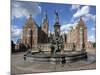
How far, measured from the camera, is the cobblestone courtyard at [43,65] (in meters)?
3.06

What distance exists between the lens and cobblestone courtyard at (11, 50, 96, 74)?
3.06 metres

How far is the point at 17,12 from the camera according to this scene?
3070 millimetres

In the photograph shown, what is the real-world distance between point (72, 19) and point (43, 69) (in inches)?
33.5

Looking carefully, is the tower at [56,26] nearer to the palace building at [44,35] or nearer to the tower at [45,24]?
the palace building at [44,35]

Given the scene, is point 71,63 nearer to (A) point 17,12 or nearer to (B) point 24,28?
(B) point 24,28

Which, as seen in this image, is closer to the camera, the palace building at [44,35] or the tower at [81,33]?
the palace building at [44,35]

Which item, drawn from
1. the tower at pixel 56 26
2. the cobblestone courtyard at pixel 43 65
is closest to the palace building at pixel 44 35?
the tower at pixel 56 26

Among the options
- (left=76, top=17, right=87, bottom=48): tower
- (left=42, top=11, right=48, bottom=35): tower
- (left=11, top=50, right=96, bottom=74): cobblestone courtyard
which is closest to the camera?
(left=11, top=50, right=96, bottom=74): cobblestone courtyard

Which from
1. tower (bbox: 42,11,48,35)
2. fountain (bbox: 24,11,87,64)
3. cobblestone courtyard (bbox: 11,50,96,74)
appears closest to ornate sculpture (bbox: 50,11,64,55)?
fountain (bbox: 24,11,87,64)

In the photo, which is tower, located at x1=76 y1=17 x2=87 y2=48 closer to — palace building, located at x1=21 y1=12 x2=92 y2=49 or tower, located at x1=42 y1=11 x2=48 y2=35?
palace building, located at x1=21 y1=12 x2=92 y2=49
